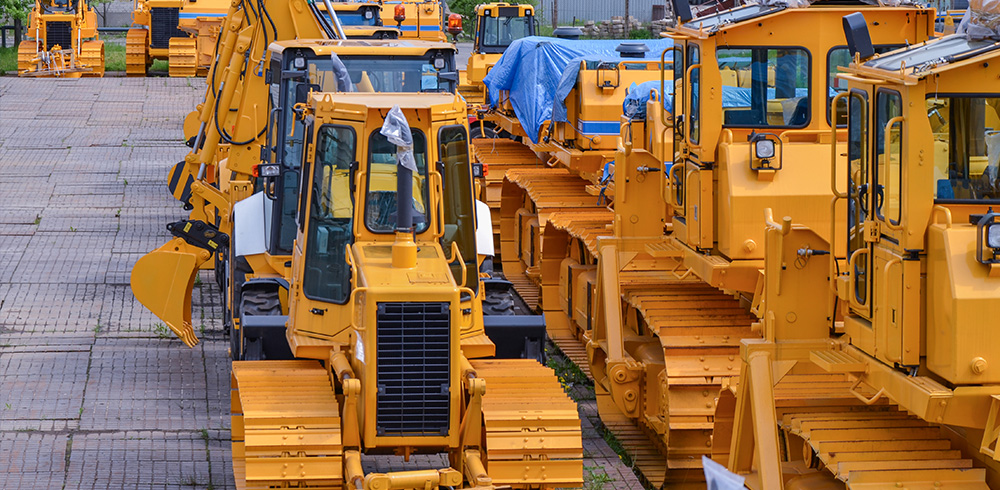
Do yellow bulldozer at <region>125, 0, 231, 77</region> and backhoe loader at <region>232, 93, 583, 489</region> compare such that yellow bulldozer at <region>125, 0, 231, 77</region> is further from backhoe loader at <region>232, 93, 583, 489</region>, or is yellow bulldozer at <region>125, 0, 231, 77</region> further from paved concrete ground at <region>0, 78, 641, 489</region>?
backhoe loader at <region>232, 93, 583, 489</region>

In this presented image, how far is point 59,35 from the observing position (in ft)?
119

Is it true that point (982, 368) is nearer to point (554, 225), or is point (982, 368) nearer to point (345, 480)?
point (345, 480)

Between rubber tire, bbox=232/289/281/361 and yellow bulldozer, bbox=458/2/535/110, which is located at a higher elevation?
yellow bulldozer, bbox=458/2/535/110

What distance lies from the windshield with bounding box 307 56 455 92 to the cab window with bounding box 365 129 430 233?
9.40 ft

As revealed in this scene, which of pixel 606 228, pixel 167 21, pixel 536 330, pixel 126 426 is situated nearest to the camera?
pixel 536 330

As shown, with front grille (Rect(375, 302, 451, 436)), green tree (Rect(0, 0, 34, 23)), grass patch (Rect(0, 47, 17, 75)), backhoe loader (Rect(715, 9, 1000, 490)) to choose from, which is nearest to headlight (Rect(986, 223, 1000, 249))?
backhoe loader (Rect(715, 9, 1000, 490))

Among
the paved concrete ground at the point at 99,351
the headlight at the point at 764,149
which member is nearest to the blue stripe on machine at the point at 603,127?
the paved concrete ground at the point at 99,351

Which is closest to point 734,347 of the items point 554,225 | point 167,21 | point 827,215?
point 827,215

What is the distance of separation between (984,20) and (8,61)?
1490 inches

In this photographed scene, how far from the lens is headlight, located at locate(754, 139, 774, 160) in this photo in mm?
9078

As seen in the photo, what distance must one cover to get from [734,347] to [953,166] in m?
3.30

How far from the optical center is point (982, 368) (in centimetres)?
599

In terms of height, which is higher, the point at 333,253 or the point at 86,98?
the point at 86,98

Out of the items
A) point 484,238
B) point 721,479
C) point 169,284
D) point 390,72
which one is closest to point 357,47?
point 390,72
